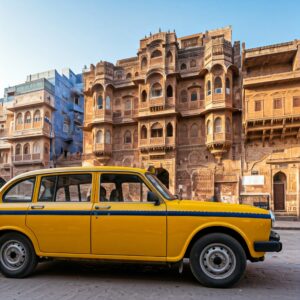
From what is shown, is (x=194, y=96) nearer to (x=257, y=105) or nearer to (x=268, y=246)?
(x=257, y=105)

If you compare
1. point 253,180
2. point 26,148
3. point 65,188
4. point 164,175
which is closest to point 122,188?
point 65,188

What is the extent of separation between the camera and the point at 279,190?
21297 millimetres

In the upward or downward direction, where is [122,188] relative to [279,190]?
upward

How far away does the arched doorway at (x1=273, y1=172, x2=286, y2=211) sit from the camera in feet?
69.2

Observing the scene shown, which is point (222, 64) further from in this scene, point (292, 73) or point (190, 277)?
point (190, 277)

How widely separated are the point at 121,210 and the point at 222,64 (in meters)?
21.3

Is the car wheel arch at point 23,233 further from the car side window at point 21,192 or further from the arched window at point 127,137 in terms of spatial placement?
the arched window at point 127,137

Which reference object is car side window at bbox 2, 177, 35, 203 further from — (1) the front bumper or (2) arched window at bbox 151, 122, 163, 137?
(2) arched window at bbox 151, 122, 163, 137

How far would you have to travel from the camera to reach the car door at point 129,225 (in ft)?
14.7

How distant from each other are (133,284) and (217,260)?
146cm

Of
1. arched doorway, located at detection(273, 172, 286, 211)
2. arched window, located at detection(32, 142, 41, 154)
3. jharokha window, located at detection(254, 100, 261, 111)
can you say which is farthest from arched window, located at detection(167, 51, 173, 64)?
arched window, located at detection(32, 142, 41, 154)

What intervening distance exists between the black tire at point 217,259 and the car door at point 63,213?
6.29 ft

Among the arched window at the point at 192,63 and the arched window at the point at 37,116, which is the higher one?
the arched window at the point at 192,63

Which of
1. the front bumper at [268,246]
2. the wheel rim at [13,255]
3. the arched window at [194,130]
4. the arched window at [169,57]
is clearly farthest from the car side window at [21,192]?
the arched window at [169,57]
